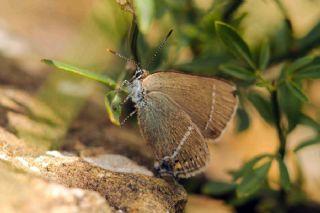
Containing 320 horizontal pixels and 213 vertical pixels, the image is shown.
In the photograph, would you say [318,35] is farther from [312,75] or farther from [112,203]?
[112,203]

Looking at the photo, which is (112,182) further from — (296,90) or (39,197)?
(296,90)

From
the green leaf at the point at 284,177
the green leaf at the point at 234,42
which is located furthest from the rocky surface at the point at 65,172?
the green leaf at the point at 234,42

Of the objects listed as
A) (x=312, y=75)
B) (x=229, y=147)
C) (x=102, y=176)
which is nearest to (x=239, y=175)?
(x=312, y=75)

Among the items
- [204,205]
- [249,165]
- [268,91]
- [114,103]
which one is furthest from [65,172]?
[204,205]

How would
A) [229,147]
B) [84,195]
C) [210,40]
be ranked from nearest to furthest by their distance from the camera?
[84,195] → [210,40] → [229,147]

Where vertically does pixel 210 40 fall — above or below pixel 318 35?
below

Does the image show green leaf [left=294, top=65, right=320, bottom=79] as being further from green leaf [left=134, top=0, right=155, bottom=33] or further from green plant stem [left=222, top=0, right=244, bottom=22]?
green leaf [left=134, top=0, right=155, bottom=33]
